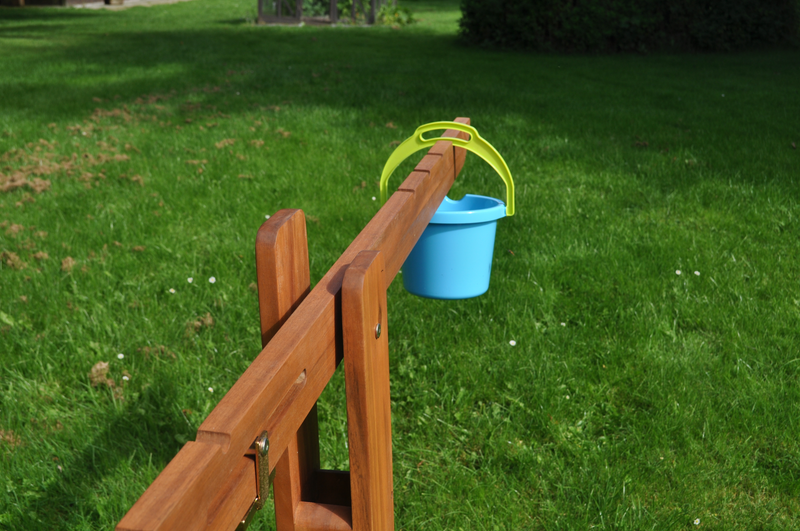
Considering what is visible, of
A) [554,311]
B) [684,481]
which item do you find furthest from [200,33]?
[684,481]

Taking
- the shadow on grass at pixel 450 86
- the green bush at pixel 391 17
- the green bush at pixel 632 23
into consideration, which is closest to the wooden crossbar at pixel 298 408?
the shadow on grass at pixel 450 86

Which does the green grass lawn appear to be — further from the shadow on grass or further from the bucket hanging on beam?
the bucket hanging on beam

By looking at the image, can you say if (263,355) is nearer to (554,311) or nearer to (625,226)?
(554,311)

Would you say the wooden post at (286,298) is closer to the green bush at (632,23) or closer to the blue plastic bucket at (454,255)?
the blue plastic bucket at (454,255)

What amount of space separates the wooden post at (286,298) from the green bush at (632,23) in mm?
10643

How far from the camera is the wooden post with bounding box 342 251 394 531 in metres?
1.02

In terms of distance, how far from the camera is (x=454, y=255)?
2.26m

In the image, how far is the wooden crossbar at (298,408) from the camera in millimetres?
732

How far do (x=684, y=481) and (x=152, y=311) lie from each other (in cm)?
220

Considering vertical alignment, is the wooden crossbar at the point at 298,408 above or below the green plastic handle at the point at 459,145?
below

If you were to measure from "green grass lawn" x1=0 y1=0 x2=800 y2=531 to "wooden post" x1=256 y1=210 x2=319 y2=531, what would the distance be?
77cm

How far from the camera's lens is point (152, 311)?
293 centimetres

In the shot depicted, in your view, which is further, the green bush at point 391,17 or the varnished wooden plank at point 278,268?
the green bush at point 391,17

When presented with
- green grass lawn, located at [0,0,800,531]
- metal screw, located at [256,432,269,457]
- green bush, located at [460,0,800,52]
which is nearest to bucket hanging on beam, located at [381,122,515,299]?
green grass lawn, located at [0,0,800,531]
